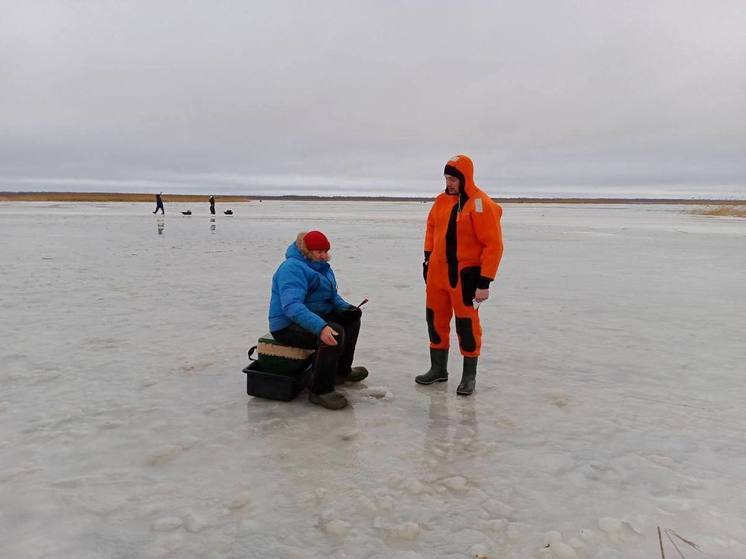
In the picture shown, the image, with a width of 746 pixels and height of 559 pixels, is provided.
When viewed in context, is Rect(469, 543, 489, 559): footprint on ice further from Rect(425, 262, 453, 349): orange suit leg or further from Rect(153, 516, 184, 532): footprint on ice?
Rect(425, 262, 453, 349): orange suit leg

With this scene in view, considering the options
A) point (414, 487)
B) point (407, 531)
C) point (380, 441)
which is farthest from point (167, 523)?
point (380, 441)

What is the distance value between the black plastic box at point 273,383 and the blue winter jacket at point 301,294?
38 cm

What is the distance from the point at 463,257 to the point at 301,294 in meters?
1.44

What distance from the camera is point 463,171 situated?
15.1ft

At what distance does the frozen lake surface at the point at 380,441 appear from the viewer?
270 centimetres

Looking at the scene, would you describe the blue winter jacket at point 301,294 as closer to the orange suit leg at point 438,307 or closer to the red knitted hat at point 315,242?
the red knitted hat at point 315,242

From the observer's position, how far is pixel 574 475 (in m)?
3.27

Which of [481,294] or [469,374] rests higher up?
[481,294]

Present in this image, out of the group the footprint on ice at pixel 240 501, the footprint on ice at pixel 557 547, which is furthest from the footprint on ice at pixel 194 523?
the footprint on ice at pixel 557 547

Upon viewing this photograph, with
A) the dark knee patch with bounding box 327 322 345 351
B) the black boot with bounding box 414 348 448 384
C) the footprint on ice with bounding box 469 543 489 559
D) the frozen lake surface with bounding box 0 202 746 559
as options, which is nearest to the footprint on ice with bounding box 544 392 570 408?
the frozen lake surface with bounding box 0 202 746 559

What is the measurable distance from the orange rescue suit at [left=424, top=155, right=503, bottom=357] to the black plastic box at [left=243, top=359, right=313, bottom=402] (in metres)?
1.37

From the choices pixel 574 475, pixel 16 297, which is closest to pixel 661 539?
pixel 574 475

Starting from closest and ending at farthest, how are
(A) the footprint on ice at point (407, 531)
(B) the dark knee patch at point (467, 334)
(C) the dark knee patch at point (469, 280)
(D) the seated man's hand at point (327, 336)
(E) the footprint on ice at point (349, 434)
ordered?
(A) the footprint on ice at point (407, 531)
(E) the footprint on ice at point (349, 434)
(D) the seated man's hand at point (327, 336)
(C) the dark knee patch at point (469, 280)
(B) the dark knee patch at point (467, 334)

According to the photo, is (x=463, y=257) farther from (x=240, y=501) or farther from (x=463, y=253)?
(x=240, y=501)
